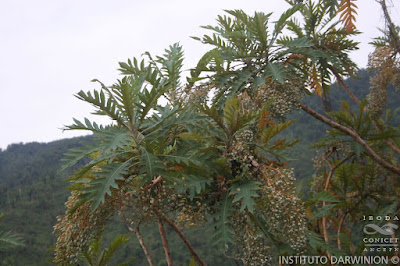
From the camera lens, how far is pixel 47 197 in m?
26.6

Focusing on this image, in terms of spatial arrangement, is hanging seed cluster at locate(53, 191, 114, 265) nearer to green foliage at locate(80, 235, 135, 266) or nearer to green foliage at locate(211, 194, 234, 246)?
green foliage at locate(211, 194, 234, 246)

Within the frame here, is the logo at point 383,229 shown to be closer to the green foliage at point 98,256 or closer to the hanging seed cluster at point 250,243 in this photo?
the hanging seed cluster at point 250,243

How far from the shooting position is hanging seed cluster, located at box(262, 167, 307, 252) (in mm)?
1472

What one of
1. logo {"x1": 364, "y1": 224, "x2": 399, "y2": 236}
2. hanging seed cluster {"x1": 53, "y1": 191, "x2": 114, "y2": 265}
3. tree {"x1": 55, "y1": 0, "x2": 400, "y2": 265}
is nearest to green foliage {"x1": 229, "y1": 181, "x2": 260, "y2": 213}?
tree {"x1": 55, "y1": 0, "x2": 400, "y2": 265}

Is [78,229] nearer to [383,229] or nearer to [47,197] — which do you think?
[383,229]

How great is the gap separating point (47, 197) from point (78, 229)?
2765cm

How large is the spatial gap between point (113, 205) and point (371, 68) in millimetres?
3130

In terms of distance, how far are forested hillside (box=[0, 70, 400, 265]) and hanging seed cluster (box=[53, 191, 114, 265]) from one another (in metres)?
12.1

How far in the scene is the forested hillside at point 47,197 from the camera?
19078 millimetres

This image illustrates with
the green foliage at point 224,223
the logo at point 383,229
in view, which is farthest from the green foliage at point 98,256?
the logo at point 383,229

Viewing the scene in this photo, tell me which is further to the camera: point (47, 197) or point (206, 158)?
point (47, 197)

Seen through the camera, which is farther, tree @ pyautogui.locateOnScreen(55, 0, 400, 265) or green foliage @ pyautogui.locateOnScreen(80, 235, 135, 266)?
green foliage @ pyautogui.locateOnScreen(80, 235, 135, 266)

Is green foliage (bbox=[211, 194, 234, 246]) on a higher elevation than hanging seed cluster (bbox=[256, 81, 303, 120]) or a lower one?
lower

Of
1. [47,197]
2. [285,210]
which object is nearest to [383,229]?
[285,210]
